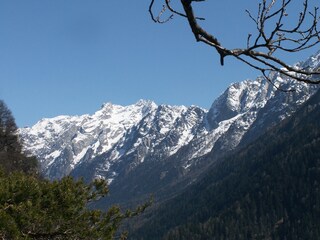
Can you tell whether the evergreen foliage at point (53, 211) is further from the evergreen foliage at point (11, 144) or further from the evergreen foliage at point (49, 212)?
the evergreen foliage at point (11, 144)

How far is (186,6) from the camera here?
4598 mm

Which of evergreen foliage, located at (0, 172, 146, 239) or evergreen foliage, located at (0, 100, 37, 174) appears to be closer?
evergreen foliage, located at (0, 172, 146, 239)

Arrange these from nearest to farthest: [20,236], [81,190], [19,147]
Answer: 1. [20,236]
2. [81,190]
3. [19,147]

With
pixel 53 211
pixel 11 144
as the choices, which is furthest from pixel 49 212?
pixel 11 144

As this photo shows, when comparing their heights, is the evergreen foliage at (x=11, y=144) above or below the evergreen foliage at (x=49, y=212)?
above

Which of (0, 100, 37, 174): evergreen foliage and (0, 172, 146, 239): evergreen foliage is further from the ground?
(0, 100, 37, 174): evergreen foliage

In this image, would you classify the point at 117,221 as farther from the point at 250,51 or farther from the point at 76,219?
the point at 250,51

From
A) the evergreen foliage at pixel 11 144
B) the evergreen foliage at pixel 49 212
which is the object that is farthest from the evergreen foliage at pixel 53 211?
the evergreen foliage at pixel 11 144

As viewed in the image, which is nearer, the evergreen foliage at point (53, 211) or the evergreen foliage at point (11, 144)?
the evergreen foliage at point (53, 211)

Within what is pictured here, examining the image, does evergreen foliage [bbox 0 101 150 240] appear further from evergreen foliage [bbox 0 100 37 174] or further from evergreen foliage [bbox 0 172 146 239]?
evergreen foliage [bbox 0 100 37 174]

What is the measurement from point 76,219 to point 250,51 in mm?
15812

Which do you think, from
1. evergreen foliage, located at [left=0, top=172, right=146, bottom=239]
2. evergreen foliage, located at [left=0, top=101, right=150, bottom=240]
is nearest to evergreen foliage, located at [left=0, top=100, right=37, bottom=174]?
evergreen foliage, located at [left=0, top=101, right=150, bottom=240]

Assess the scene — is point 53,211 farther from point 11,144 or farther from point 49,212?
point 11,144

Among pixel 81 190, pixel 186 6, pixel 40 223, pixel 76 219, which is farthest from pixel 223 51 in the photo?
pixel 81 190
